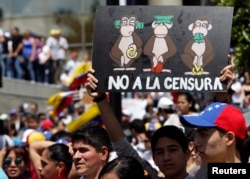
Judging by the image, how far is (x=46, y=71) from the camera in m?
30.4

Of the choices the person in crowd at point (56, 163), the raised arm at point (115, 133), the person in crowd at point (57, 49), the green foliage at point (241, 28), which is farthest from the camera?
the person in crowd at point (57, 49)

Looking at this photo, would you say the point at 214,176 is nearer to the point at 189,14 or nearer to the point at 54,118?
the point at 189,14

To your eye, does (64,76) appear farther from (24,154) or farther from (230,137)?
(230,137)

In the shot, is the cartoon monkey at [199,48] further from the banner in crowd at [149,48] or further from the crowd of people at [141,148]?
the crowd of people at [141,148]

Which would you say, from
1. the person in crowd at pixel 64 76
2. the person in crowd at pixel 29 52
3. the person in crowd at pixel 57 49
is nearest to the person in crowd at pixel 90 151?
the person in crowd at pixel 64 76

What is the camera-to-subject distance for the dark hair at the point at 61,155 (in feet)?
26.9

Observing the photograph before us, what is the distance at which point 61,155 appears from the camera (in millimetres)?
8203

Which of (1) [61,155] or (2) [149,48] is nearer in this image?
(2) [149,48]

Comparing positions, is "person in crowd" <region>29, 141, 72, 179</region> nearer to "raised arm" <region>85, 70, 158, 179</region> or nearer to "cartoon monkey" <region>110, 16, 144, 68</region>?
"raised arm" <region>85, 70, 158, 179</region>

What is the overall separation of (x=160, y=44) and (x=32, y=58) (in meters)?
21.4

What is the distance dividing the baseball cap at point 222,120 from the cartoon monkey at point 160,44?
1064 mm

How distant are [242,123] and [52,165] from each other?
2089 millimetres

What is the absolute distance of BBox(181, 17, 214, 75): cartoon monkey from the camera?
755 centimetres

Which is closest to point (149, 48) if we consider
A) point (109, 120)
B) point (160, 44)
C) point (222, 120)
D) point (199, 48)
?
point (160, 44)
